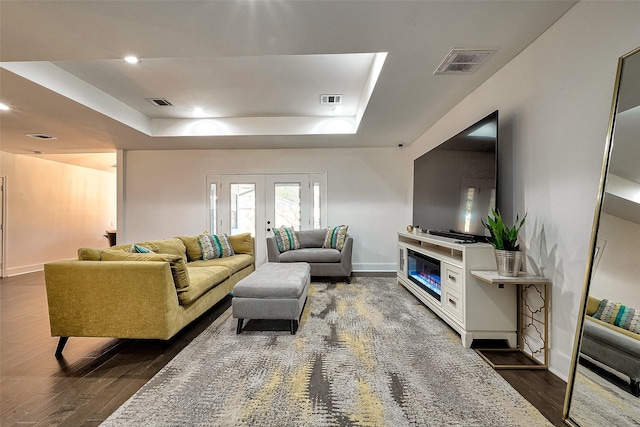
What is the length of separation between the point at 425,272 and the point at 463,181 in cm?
109

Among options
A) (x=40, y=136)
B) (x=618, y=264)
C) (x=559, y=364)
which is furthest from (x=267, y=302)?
(x=40, y=136)

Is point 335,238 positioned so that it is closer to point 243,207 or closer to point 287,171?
point 287,171

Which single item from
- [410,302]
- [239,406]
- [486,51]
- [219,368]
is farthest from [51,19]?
[410,302]

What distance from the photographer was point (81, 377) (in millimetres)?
1763

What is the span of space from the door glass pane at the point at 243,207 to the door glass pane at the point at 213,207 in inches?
12.4

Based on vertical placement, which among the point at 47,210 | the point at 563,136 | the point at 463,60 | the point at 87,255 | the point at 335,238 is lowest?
the point at 335,238

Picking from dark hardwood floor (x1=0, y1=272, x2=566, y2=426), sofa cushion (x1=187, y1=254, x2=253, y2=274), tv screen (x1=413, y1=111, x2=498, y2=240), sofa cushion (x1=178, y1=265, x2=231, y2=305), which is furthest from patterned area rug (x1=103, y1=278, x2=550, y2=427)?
tv screen (x1=413, y1=111, x2=498, y2=240)

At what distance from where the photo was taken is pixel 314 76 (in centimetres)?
299

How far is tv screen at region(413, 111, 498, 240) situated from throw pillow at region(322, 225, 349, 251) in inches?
55.0

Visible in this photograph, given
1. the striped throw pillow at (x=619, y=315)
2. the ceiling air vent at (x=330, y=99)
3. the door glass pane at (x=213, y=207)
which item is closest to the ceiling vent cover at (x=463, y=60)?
the ceiling air vent at (x=330, y=99)

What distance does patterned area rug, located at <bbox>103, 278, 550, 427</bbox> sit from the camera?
1.37 m

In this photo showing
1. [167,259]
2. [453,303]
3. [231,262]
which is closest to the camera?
[167,259]

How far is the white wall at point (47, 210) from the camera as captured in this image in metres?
4.93

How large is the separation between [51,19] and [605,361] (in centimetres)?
366
